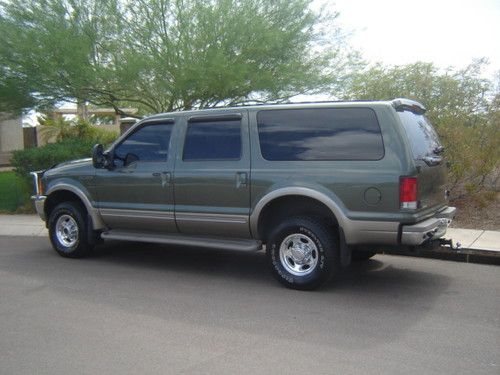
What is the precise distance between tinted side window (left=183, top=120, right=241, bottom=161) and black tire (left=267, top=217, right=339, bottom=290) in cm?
109

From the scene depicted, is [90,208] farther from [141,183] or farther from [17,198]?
[17,198]

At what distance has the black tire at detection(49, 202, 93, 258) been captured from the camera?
26.5 feet

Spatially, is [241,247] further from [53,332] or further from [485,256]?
[485,256]

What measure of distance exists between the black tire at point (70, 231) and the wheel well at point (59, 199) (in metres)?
0.06

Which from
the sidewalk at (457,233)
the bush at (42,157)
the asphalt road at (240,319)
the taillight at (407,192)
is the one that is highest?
the bush at (42,157)

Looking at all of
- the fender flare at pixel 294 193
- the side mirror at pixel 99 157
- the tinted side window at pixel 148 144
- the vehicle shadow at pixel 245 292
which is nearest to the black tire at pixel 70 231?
the vehicle shadow at pixel 245 292

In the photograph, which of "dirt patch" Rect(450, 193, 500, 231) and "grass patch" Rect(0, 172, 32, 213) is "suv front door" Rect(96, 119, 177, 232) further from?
"grass patch" Rect(0, 172, 32, 213)

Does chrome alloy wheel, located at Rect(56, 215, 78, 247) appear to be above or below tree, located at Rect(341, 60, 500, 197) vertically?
below

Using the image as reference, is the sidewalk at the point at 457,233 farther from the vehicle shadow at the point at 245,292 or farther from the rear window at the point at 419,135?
the rear window at the point at 419,135

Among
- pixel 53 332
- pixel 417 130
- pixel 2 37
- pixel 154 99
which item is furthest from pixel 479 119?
pixel 2 37

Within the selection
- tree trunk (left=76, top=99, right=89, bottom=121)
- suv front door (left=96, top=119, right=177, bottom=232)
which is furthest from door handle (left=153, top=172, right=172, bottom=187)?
tree trunk (left=76, top=99, right=89, bottom=121)

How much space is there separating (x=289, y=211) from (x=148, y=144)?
2.21 metres

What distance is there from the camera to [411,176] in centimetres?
575

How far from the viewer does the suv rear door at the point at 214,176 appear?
22.0 ft
